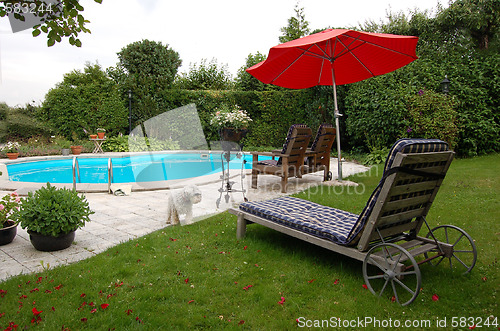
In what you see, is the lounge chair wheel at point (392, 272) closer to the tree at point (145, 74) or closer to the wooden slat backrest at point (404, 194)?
the wooden slat backrest at point (404, 194)

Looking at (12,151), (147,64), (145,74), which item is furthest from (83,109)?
(12,151)

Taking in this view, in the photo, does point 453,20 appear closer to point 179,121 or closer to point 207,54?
point 207,54

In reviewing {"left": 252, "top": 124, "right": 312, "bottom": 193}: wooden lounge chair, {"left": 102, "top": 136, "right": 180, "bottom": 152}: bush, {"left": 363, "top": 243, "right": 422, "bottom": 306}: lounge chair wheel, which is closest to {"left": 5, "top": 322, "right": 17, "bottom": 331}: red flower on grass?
{"left": 363, "top": 243, "right": 422, "bottom": 306}: lounge chair wheel

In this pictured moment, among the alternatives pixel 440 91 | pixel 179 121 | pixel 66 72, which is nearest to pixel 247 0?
pixel 440 91

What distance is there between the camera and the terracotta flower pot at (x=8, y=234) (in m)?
3.33

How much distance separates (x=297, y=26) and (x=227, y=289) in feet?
58.1

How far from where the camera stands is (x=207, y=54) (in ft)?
52.6

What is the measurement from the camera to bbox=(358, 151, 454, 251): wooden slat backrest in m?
2.17

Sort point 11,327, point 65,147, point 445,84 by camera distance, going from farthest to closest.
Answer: point 65,147 < point 445,84 < point 11,327

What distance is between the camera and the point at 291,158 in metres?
5.65

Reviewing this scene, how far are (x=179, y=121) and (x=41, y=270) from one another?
8.40ft

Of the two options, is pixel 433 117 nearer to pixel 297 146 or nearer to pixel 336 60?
pixel 336 60

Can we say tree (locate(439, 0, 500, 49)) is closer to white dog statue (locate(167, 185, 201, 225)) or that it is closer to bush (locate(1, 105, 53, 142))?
white dog statue (locate(167, 185, 201, 225))

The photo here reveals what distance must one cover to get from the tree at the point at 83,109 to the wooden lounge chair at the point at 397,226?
12.2 metres
